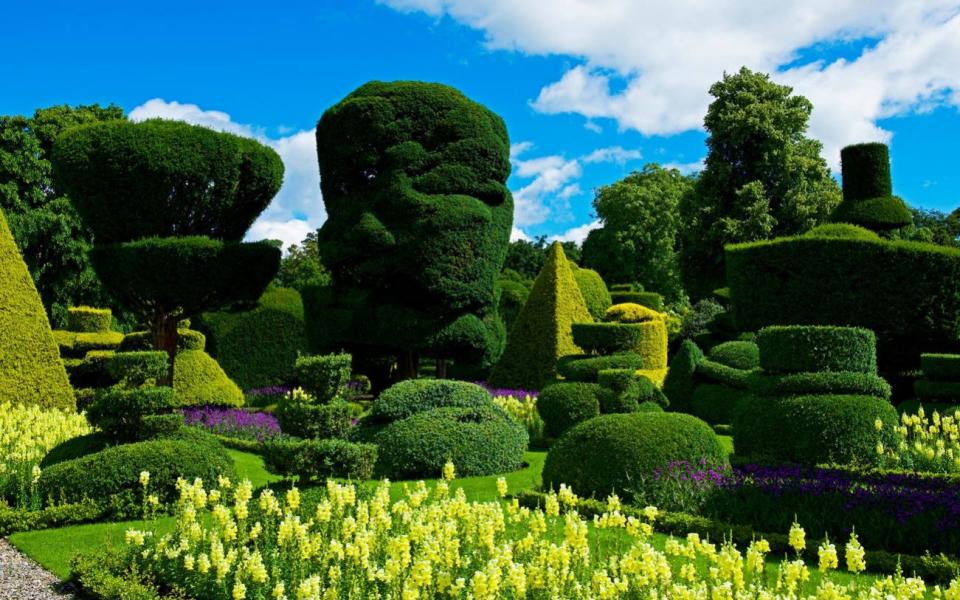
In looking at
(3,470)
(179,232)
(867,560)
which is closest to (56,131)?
(179,232)

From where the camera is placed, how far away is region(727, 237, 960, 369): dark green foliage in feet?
54.6

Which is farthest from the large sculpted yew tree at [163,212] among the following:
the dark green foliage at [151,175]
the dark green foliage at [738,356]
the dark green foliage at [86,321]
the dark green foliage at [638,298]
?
the dark green foliage at [638,298]

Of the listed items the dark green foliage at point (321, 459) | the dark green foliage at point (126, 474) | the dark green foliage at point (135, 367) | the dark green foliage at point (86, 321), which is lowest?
the dark green foliage at point (126, 474)

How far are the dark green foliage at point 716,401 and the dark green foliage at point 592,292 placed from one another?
8516 millimetres

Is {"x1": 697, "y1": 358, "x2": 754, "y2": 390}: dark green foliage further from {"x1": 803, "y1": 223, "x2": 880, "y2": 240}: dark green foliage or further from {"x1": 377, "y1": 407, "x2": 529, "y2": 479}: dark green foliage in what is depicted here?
{"x1": 377, "y1": 407, "x2": 529, "y2": 479}: dark green foliage

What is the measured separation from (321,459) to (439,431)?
3939 millimetres

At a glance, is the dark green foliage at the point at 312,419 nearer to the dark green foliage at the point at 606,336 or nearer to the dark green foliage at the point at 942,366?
the dark green foliage at the point at 606,336

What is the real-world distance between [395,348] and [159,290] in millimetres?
6639

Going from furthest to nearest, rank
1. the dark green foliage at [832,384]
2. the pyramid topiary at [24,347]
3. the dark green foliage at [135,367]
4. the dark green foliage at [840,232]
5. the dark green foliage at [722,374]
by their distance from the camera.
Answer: the dark green foliage at [840,232], the dark green foliage at [722,374], the pyramid topiary at [24,347], the dark green foliage at [832,384], the dark green foliage at [135,367]

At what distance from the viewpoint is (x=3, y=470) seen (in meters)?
9.63

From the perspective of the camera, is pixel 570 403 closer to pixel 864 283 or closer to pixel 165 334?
pixel 864 283

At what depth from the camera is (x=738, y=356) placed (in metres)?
18.5

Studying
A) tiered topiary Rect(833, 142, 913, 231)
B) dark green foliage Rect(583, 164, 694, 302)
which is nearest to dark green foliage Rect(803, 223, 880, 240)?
tiered topiary Rect(833, 142, 913, 231)

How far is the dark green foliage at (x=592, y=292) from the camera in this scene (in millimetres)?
26812
